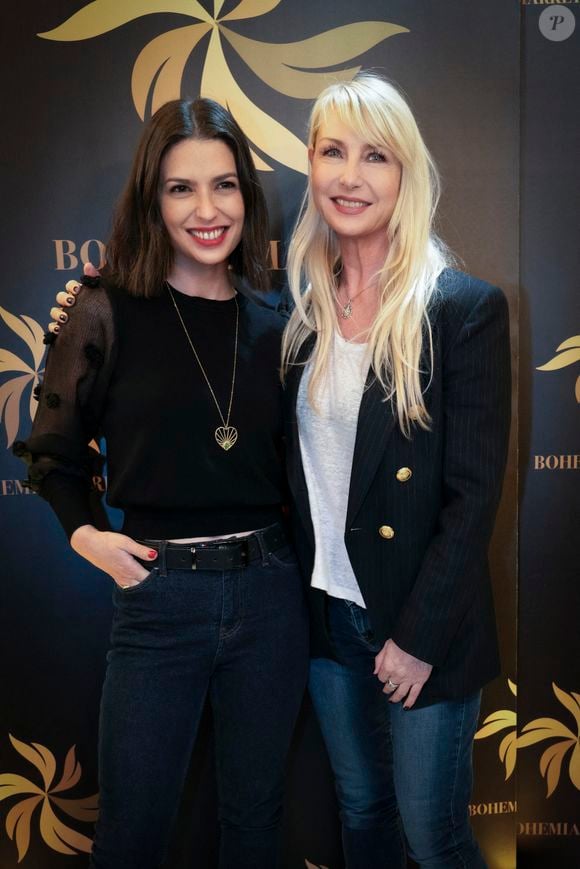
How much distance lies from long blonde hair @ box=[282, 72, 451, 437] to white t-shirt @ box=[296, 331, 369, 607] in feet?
0.11

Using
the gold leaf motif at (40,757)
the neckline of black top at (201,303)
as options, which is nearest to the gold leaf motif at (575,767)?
the gold leaf motif at (40,757)

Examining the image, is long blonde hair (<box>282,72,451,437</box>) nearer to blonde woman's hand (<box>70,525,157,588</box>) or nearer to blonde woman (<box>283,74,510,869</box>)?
blonde woman (<box>283,74,510,869</box>)

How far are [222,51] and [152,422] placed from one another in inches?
40.1

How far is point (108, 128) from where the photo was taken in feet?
6.85

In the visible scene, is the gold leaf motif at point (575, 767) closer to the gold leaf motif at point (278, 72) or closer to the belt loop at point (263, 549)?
the belt loop at point (263, 549)

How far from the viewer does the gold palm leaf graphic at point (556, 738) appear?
2.35 metres

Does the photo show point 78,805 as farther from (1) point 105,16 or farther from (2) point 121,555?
(1) point 105,16

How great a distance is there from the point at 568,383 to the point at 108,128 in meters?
1.39

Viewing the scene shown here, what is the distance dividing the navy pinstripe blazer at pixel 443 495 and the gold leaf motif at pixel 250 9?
904mm

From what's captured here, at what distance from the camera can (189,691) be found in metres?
1.75

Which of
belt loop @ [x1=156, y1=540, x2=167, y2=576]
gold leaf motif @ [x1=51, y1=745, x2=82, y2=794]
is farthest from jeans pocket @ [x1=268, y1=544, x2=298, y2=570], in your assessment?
gold leaf motif @ [x1=51, y1=745, x2=82, y2=794]

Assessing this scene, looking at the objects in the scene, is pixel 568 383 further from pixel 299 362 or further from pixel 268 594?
pixel 268 594

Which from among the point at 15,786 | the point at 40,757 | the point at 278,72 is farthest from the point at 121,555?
the point at 278,72

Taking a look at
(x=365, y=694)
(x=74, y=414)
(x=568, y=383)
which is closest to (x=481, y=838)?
(x=365, y=694)
